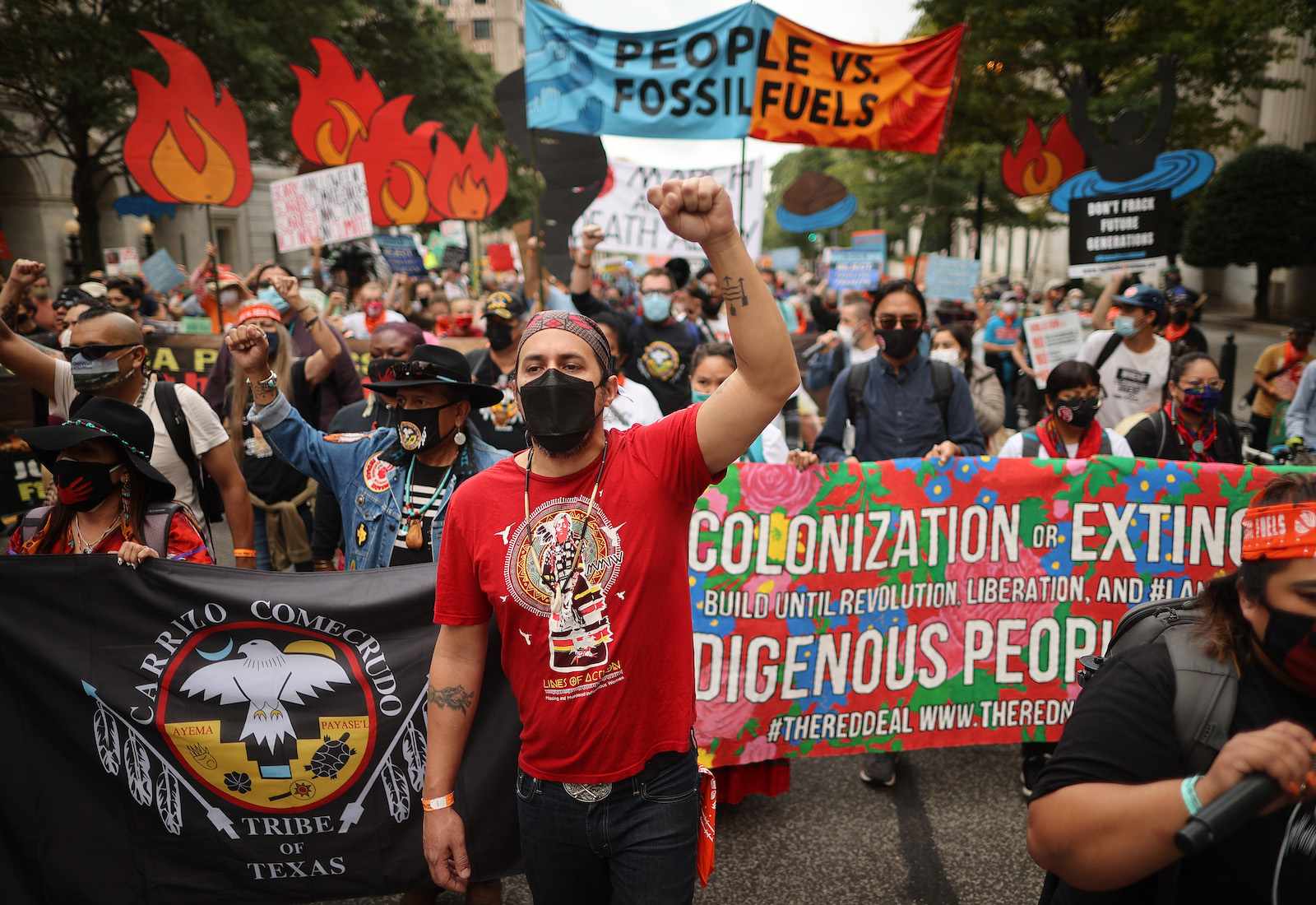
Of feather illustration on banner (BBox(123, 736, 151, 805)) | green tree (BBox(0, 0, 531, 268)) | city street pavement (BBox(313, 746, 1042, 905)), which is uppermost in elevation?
green tree (BBox(0, 0, 531, 268))

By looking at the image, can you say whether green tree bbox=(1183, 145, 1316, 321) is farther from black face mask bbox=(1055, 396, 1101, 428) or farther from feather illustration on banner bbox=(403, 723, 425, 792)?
feather illustration on banner bbox=(403, 723, 425, 792)

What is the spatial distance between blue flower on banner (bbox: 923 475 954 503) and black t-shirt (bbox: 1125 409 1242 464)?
131cm

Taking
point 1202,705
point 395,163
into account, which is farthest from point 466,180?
point 1202,705

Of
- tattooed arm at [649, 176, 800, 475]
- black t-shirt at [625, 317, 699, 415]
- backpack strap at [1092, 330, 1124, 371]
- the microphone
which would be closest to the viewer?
the microphone

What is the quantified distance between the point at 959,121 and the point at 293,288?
68.3ft

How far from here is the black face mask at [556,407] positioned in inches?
72.9

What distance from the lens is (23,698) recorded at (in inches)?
111

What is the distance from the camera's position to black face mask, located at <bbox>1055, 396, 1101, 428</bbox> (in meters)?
4.16

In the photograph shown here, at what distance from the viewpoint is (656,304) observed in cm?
657

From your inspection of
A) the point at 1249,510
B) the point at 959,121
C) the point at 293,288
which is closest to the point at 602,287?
the point at 959,121

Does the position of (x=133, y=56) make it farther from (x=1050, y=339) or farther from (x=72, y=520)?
(x=72, y=520)

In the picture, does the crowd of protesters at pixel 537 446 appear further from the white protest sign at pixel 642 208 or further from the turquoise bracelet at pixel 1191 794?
the white protest sign at pixel 642 208

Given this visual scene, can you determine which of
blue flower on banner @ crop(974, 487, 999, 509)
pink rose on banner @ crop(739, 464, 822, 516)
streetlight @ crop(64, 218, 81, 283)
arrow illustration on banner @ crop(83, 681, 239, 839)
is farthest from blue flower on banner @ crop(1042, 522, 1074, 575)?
streetlight @ crop(64, 218, 81, 283)

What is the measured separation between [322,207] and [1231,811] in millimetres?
9190
